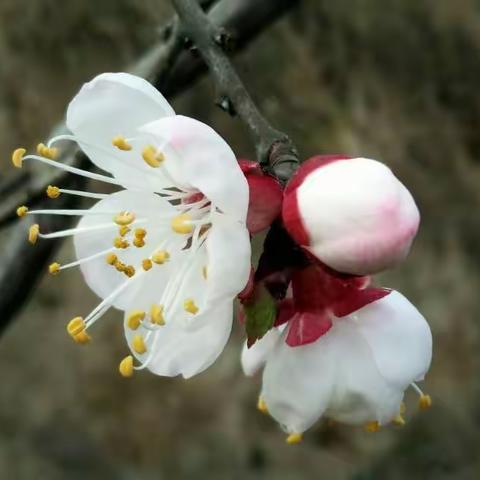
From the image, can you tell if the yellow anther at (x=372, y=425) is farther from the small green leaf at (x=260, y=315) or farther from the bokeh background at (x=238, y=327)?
the bokeh background at (x=238, y=327)

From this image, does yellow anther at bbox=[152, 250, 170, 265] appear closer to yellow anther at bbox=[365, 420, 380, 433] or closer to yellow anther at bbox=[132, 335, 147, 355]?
yellow anther at bbox=[132, 335, 147, 355]

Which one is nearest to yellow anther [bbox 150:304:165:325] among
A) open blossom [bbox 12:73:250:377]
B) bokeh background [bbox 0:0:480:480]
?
open blossom [bbox 12:73:250:377]

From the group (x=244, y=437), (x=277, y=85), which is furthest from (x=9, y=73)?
(x=244, y=437)

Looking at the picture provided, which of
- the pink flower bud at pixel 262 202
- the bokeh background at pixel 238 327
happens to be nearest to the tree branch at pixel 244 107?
the pink flower bud at pixel 262 202

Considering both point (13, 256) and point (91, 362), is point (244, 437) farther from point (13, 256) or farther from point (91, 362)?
point (13, 256)

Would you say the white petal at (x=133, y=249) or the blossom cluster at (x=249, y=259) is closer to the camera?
the blossom cluster at (x=249, y=259)

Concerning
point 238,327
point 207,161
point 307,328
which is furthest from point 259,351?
point 238,327

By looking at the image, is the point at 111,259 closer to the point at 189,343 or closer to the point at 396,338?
the point at 189,343
